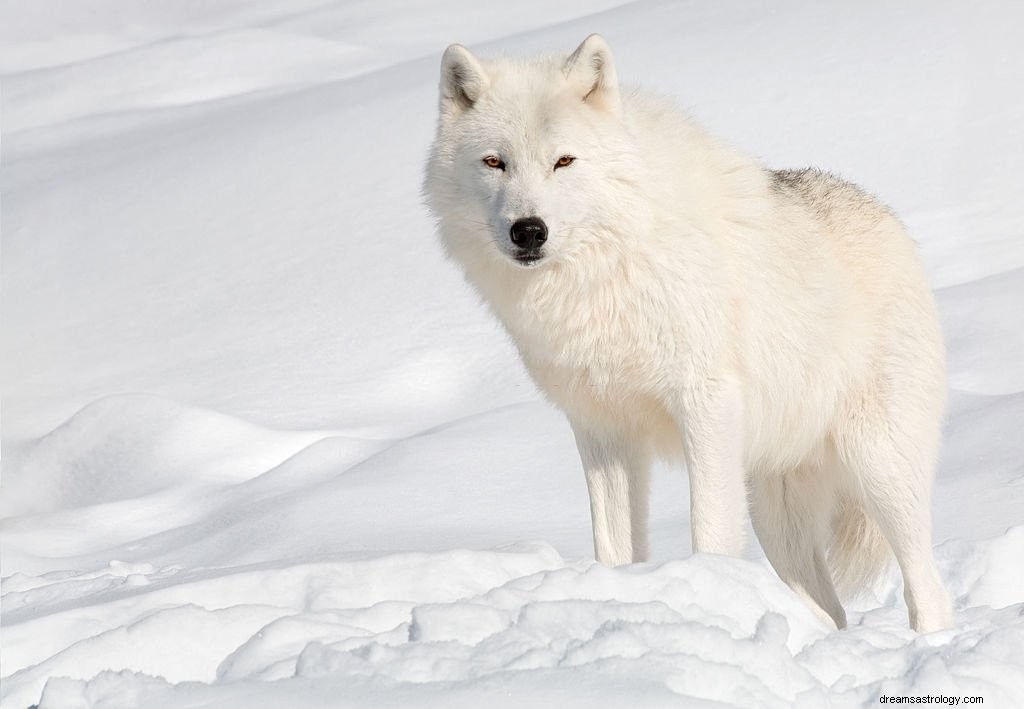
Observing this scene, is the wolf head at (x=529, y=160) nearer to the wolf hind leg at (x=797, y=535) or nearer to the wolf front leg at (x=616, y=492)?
the wolf front leg at (x=616, y=492)

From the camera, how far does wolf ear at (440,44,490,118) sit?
14.6 ft

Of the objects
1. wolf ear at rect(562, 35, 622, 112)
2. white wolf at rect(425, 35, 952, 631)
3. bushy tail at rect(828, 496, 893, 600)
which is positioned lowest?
bushy tail at rect(828, 496, 893, 600)

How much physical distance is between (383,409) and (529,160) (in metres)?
4.91

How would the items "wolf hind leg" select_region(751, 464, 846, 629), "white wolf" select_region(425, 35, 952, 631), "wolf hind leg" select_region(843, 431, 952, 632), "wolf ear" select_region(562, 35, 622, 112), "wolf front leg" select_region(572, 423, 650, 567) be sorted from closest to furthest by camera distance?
"white wolf" select_region(425, 35, 952, 631) → "wolf ear" select_region(562, 35, 622, 112) → "wolf front leg" select_region(572, 423, 650, 567) → "wolf hind leg" select_region(843, 431, 952, 632) → "wolf hind leg" select_region(751, 464, 846, 629)

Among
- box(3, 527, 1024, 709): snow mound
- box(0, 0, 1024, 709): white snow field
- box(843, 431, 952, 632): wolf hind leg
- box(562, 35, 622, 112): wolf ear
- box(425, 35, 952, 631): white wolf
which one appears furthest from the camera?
box(843, 431, 952, 632): wolf hind leg

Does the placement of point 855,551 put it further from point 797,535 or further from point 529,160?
point 529,160

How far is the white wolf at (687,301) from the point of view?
424 centimetres

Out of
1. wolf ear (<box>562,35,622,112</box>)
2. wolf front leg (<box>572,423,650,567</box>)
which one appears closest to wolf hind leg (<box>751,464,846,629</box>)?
wolf front leg (<box>572,423,650,567</box>)

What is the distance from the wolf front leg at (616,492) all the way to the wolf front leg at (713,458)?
342 mm

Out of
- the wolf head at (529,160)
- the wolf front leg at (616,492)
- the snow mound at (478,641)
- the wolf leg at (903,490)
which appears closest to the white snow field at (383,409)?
the snow mound at (478,641)

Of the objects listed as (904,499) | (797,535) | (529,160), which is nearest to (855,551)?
(797,535)

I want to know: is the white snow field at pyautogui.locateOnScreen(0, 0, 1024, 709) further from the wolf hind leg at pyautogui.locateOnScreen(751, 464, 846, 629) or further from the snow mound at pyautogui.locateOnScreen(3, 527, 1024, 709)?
the wolf hind leg at pyautogui.locateOnScreen(751, 464, 846, 629)

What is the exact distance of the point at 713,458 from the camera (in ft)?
14.1

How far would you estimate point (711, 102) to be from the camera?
39.9ft
